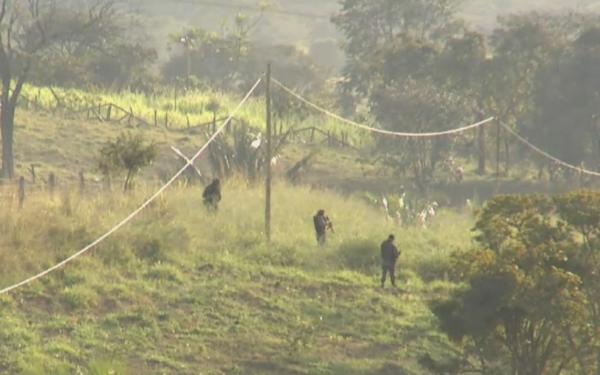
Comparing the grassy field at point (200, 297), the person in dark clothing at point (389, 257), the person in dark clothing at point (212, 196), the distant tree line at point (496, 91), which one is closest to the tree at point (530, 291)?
the grassy field at point (200, 297)

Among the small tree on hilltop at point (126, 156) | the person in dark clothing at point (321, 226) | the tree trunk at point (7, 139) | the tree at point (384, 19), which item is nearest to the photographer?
the person in dark clothing at point (321, 226)

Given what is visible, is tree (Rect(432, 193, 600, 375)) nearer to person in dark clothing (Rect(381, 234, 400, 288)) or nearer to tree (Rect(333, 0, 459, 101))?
person in dark clothing (Rect(381, 234, 400, 288))

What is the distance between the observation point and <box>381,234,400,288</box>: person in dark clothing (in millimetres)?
19625

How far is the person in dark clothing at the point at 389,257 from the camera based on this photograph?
19625 mm

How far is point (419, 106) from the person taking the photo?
Answer: 135 ft

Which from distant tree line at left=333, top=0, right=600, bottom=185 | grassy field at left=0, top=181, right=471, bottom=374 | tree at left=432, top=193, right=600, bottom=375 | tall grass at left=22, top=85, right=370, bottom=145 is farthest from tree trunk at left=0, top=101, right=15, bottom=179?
tree at left=432, top=193, right=600, bottom=375

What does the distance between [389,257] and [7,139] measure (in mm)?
19064

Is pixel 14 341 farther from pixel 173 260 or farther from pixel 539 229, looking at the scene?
pixel 539 229

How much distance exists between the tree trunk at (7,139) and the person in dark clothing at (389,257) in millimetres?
17224

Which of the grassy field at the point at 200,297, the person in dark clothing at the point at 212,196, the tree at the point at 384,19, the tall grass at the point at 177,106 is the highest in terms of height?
the tree at the point at 384,19

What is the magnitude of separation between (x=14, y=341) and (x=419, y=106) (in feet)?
90.3

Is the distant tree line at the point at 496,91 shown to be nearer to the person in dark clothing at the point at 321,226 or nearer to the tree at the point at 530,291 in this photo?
the person in dark clothing at the point at 321,226

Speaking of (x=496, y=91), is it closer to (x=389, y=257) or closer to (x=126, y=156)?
(x=126, y=156)

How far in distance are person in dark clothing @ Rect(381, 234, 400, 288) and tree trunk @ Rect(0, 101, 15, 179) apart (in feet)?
56.5
